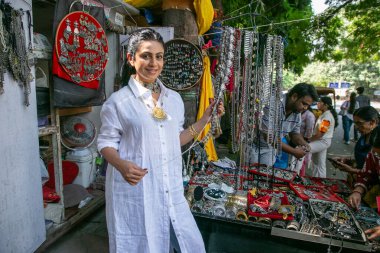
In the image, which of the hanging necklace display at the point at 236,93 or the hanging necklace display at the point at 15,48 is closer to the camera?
the hanging necklace display at the point at 15,48

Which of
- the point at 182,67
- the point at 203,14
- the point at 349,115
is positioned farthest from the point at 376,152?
the point at 349,115

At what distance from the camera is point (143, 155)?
157 centimetres

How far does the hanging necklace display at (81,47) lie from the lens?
10.2ft

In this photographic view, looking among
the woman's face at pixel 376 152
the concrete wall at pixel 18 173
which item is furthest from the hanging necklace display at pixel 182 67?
the woman's face at pixel 376 152

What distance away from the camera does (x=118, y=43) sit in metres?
4.58

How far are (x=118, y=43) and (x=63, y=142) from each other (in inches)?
72.4

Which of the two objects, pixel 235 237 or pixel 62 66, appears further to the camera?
pixel 62 66

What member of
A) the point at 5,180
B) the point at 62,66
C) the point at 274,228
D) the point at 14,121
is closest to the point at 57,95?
the point at 62,66

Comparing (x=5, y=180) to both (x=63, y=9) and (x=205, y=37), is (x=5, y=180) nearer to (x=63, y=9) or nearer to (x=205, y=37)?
(x=63, y=9)

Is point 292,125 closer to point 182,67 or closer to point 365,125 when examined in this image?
point 365,125

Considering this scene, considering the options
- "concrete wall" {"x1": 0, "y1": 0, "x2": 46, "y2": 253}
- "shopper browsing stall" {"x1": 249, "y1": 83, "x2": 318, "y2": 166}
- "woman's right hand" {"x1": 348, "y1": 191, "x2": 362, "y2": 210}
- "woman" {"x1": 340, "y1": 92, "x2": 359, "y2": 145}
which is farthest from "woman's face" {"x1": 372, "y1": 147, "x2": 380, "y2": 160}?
"woman" {"x1": 340, "y1": 92, "x2": 359, "y2": 145}

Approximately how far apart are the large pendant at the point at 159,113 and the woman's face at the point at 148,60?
0.18 meters

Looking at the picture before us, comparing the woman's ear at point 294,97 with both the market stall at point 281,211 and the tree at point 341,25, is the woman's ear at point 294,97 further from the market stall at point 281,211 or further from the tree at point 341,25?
the tree at point 341,25

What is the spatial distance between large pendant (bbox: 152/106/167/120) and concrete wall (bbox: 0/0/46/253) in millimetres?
1414
